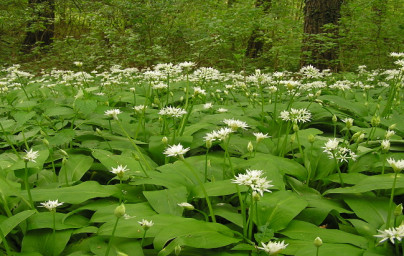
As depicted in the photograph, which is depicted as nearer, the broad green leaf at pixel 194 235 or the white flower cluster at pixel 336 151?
the broad green leaf at pixel 194 235

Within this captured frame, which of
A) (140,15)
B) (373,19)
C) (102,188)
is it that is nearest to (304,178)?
(102,188)

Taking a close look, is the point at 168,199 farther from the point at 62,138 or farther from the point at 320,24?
the point at 320,24

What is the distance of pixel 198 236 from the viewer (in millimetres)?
1170

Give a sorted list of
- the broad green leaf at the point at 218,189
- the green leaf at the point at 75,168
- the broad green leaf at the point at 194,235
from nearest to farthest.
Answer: the broad green leaf at the point at 194,235
the broad green leaf at the point at 218,189
the green leaf at the point at 75,168

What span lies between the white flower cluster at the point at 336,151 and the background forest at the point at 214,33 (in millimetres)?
4262

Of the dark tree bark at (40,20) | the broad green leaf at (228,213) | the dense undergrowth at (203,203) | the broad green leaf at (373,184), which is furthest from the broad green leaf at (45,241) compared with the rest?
the dark tree bark at (40,20)

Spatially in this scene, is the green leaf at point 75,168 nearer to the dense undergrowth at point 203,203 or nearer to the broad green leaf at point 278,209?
the dense undergrowth at point 203,203

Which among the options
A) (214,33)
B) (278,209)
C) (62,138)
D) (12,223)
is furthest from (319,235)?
(214,33)

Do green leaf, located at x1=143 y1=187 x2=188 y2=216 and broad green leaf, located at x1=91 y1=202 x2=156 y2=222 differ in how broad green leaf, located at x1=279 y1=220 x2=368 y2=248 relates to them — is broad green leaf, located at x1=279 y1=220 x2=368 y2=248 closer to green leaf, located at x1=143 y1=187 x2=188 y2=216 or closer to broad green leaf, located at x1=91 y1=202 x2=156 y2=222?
green leaf, located at x1=143 y1=187 x2=188 y2=216

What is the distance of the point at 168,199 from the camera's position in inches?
57.4

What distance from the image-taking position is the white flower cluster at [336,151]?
1528 mm

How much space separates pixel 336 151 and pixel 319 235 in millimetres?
680

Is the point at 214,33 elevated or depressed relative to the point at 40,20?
depressed

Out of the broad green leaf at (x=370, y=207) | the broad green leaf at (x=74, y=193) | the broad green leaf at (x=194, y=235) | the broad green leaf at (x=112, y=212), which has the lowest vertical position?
the broad green leaf at (x=370, y=207)
